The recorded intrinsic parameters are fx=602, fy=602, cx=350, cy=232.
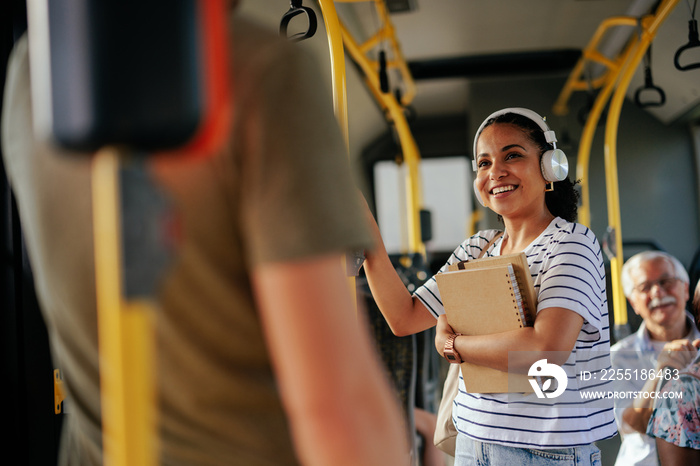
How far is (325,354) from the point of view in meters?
0.46

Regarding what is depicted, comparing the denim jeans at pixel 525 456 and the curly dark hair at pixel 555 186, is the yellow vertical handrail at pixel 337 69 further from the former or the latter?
the denim jeans at pixel 525 456

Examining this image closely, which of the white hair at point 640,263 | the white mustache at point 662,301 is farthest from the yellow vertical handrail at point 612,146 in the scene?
the white mustache at point 662,301

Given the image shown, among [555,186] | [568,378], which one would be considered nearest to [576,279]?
[568,378]

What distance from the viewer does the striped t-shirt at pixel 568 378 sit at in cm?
143

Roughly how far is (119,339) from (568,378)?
1313 millimetres

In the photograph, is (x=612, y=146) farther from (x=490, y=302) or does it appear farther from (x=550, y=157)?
(x=490, y=302)

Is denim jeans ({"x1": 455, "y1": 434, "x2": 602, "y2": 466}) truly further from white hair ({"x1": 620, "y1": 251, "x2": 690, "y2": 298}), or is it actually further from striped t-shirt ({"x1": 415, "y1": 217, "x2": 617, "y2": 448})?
white hair ({"x1": 620, "y1": 251, "x2": 690, "y2": 298})

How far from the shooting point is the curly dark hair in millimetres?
1661

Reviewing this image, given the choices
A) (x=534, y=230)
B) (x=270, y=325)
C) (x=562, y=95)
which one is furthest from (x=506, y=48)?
(x=270, y=325)

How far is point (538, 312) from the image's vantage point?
146 cm

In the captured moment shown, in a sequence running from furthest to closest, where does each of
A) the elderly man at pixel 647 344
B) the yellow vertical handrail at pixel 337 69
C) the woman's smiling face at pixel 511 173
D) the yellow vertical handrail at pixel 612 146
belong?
the yellow vertical handrail at pixel 612 146 → the elderly man at pixel 647 344 → the yellow vertical handrail at pixel 337 69 → the woman's smiling face at pixel 511 173

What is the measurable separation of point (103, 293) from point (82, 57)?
0.14 m

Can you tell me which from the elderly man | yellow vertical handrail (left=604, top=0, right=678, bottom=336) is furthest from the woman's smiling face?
yellow vertical handrail (left=604, top=0, right=678, bottom=336)

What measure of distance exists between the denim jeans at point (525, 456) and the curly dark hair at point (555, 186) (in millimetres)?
626
